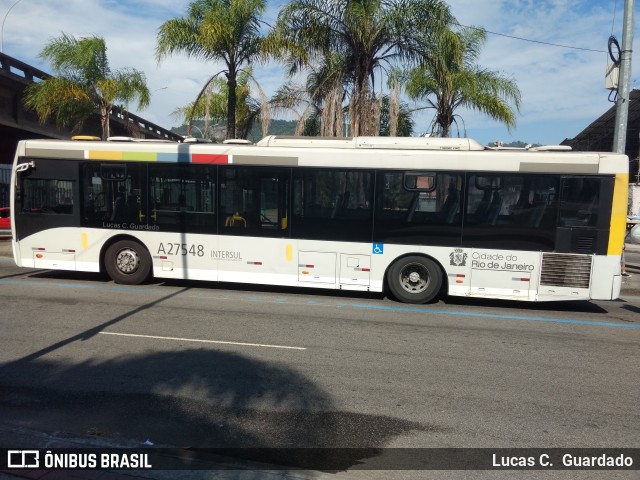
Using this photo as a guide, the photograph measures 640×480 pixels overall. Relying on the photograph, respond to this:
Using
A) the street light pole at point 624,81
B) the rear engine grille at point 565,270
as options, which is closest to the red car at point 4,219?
the rear engine grille at point 565,270

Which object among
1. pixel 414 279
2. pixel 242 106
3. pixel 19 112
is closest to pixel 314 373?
pixel 414 279

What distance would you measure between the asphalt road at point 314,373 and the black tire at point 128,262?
1.40 meters

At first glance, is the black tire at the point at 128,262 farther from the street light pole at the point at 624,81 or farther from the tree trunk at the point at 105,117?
the tree trunk at the point at 105,117

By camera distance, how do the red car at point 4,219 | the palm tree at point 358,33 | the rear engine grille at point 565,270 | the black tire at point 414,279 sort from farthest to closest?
the red car at point 4,219
the palm tree at point 358,33
the black tire at point 414,279
the rear engine grille at point 565,270

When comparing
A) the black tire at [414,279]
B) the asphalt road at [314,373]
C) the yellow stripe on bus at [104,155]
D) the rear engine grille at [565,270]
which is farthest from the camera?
the yellow stripe on bus at [104,155]

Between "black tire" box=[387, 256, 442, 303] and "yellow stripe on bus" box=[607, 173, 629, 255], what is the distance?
9.80ft

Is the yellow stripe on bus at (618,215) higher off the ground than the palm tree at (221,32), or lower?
lower

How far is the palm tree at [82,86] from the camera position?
1981cm

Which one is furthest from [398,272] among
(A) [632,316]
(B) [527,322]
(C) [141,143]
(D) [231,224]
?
(C) [141,143]

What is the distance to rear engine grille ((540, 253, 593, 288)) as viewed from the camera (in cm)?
875

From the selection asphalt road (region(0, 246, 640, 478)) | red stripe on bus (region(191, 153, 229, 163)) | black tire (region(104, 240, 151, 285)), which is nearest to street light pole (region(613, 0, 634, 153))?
asphalt road (region(0, 246, 640, 478))

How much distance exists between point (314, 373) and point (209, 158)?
5867 mm

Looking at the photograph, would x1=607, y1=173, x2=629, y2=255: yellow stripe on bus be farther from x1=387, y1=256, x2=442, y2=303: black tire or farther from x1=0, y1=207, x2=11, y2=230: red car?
x1=0, y1=207, x2=11, y2=230: red car

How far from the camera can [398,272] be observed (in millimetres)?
9383
